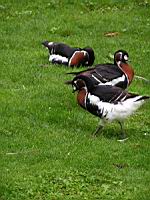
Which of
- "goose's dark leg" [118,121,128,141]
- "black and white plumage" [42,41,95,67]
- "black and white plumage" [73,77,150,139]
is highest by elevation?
"black and white plumage" [73,77,150,139]

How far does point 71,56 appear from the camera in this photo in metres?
15.2

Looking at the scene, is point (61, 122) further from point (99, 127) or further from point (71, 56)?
point (71, 56)

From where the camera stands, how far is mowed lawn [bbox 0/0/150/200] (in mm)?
9062

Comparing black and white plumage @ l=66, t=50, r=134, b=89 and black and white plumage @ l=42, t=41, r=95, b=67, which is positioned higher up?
black and white plumage @ l=66, t=50, r=134, b=89

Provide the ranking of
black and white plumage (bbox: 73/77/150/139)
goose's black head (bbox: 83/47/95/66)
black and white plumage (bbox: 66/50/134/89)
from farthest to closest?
goose's black head (bbox: 83/47/95/66) → black and white plumage (bbox: 66/50/134/89) → black and white plumage (bbox: 73/77/150/139)

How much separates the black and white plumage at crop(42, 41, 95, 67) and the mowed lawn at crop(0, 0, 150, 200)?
26 centimetres

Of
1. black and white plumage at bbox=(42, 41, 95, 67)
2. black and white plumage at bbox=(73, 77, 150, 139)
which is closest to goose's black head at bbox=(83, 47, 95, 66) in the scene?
black and white plumage at bbox=(42, 41, 95, 67)

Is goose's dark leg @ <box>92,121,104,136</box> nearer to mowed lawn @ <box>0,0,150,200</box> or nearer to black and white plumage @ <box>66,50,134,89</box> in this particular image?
mowed lawn @ <box>0,0,150,200</box>

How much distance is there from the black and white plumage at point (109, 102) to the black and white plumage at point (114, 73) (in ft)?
3.01

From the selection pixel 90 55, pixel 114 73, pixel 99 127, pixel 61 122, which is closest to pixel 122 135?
pixel 99 127

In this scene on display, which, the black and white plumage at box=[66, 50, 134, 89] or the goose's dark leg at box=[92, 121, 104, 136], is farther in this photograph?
the black and white plumage at box=[66, 50, 134, 89]

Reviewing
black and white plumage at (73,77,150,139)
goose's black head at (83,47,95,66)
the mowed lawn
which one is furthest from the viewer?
goose's black head at (83,47,95,66)

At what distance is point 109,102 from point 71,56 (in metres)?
4.62

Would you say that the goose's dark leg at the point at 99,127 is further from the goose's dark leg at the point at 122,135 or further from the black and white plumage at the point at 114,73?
the black and white plumage at the point at 114,73
